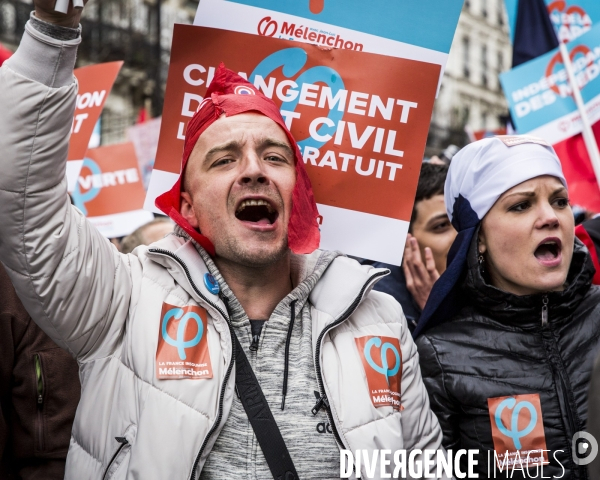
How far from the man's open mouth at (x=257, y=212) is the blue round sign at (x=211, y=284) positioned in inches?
10.8

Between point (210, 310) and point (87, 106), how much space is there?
2.50 metres

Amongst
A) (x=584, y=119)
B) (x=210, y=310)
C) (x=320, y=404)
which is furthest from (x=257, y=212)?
(x=584, y=119)

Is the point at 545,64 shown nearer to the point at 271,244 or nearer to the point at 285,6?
the point at 285,6

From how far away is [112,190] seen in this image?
6.23 m

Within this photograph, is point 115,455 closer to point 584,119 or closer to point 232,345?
point 232,345

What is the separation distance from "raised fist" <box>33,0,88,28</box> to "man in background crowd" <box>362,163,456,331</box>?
2.47 metres

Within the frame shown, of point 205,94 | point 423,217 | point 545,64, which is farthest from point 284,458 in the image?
point 545,64

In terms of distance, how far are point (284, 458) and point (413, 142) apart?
1.51 metres

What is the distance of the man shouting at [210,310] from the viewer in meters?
2.35

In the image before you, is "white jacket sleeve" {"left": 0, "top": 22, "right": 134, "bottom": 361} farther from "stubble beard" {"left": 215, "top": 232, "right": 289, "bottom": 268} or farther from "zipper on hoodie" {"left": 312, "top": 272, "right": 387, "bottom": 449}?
"zipper on hoodie" {"left": 312, "top": 272, "right": 387, "bottom": 449}

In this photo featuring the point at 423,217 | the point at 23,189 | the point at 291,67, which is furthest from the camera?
the point at 423,217

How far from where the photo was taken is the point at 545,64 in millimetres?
5434

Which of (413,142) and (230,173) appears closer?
(230,173)

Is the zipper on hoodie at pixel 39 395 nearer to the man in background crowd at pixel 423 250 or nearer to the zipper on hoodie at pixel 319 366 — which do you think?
the zipper on hoodie at pixel 319 366
